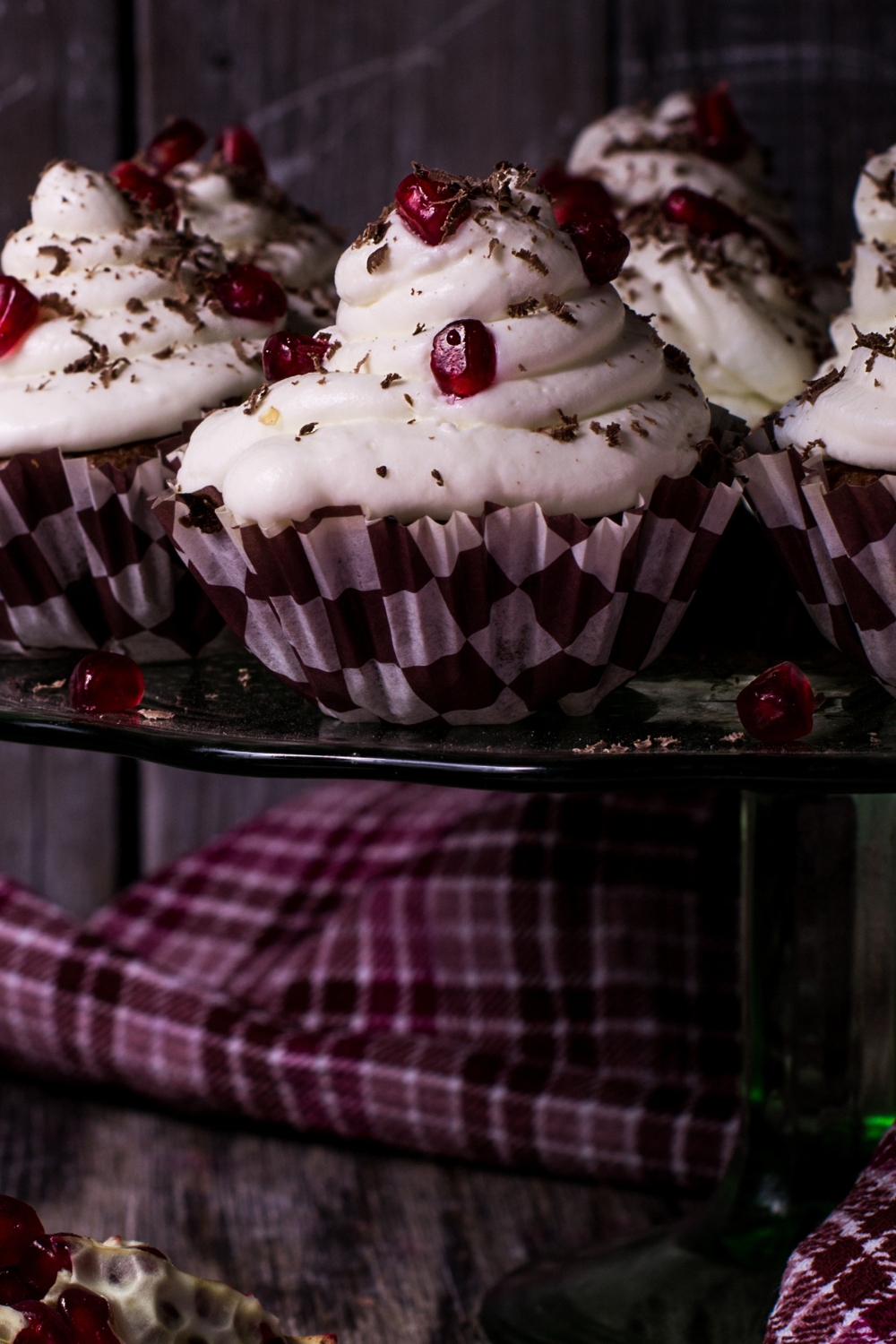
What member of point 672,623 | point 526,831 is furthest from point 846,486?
point 526,831

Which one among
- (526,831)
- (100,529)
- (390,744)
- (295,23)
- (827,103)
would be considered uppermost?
(295,23)

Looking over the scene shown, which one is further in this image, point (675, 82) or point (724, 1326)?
point (675, 82)

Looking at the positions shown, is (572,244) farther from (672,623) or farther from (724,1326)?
(724,1326)

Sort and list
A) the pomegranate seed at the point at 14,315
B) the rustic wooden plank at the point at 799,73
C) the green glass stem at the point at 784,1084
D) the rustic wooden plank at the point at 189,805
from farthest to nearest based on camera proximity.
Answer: the rustic wooden plank at the point at 189,805
the rustic wooden plank at the point at 799,73
the green glass stem at the point at 784,1084
the pomegranate seed at the point at 14,315

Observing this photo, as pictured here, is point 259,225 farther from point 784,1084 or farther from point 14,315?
point 784,1084

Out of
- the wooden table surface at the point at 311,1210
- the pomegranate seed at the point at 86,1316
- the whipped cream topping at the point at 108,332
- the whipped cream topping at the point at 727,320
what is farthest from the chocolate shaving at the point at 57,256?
the wooden table surface at the point at 311,1210

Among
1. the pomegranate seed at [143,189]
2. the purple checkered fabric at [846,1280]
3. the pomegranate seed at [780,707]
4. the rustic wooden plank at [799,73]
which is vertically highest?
the rustic wooden plank at [799,73]

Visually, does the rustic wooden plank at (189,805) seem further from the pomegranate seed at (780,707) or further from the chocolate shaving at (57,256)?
the pomegranate seed at (780,707)

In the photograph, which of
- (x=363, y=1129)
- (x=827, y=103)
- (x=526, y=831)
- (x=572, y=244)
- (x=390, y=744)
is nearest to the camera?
(x=390, y=744)
